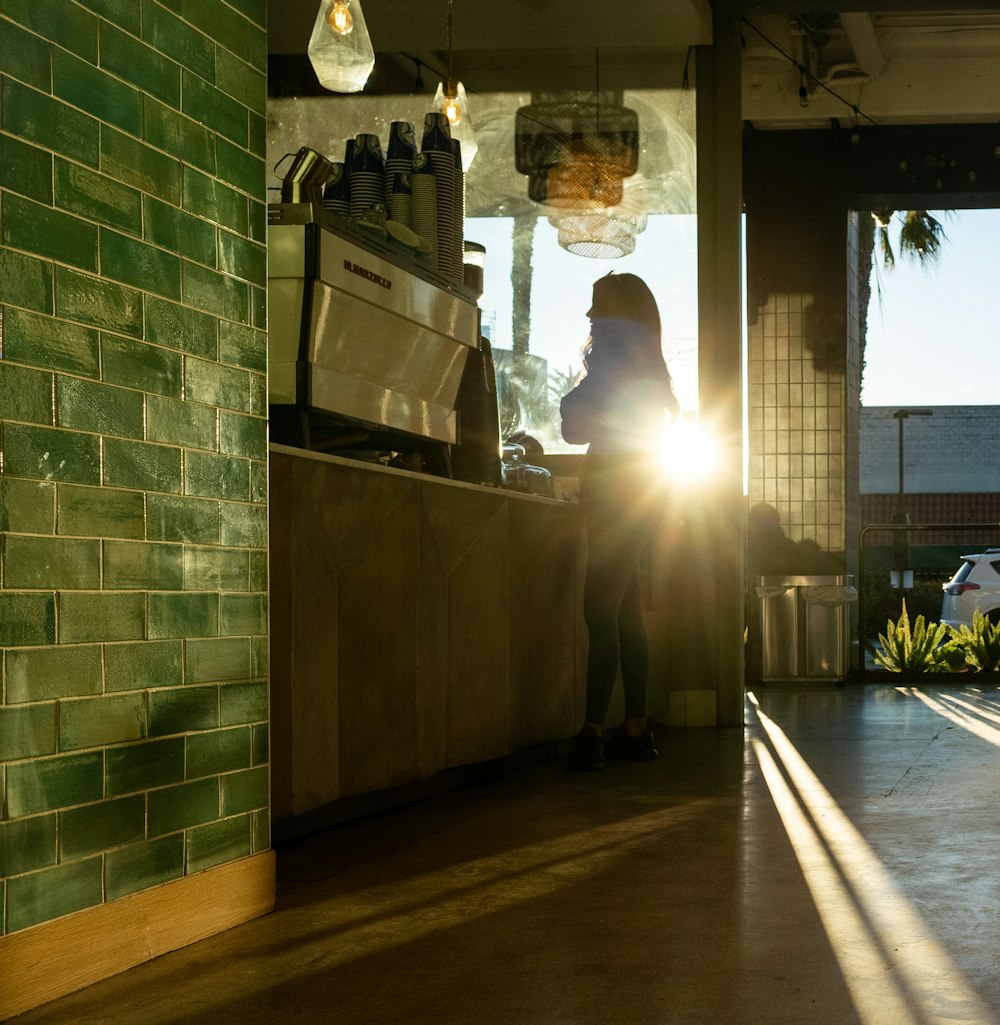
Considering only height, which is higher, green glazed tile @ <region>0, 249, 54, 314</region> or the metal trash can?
green glazed tile @ <region>0, 249, 54, 314</region>

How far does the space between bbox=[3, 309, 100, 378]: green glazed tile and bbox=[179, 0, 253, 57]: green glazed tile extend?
0.66 meters

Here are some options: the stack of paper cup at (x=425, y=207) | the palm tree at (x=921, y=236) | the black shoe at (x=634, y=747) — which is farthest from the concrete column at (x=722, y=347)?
the palm tree at (x=921, y=236)

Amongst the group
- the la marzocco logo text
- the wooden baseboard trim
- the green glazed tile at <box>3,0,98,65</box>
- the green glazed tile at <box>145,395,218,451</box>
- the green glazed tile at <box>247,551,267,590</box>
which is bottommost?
the wooden baseboard trim

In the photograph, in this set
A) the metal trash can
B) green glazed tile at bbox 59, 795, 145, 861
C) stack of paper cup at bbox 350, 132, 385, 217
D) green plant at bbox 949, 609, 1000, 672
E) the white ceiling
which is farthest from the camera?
green plant at bbox 949, 609, 1000, 672

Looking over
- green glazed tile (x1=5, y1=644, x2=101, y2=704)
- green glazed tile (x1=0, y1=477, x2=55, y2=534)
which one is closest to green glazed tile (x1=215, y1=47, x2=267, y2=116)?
green glazed tile (x1=0, y1=477, x2=55, y2=534)

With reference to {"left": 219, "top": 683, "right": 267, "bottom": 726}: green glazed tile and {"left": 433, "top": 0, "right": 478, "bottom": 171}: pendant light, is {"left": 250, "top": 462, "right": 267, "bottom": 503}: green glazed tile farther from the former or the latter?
{"left": 433, "top": 0, "right": 478, "bottom": 171}: pendant light

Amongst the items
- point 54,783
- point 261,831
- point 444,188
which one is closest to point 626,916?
point 261,831

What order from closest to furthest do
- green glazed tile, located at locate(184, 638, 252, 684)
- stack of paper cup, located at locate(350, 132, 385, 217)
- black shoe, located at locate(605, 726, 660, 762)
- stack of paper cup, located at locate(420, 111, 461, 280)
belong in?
green glazed tile, located at locate(184, 638, 252, 684)
stack of paper cup, located at locate(350, 132, 385, 217)
stack of paper cup, located at locate(420, 111, 461, 280)
black shoe, located at locate(605, 726, 660, 762)

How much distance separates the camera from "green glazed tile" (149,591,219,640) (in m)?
2.19

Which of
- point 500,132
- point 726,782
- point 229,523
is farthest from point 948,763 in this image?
point 500,132

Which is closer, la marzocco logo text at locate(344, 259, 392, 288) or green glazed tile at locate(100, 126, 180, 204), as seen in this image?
green glazed tile at locate(100, 126, 180, 204)

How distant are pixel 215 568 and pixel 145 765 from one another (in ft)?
1.24

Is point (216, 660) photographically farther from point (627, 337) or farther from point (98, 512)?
point (627, 337)

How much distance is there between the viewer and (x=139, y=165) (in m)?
2.17
